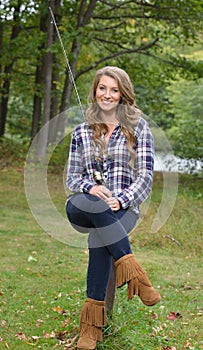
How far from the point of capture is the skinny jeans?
324 cm

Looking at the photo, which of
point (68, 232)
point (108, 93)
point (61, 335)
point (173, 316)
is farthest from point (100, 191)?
point (173, 316)

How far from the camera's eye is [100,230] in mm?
3264

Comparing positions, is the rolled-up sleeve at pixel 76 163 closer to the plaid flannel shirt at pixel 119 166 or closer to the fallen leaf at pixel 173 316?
the plaid flannel shirt at pixel 119 166

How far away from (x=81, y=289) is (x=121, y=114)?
1.87 meters

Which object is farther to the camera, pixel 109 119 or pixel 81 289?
pixel 81 289

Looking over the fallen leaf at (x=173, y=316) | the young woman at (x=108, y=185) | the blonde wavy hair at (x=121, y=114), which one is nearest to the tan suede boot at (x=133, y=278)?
the young woman at (x=108, y=185)

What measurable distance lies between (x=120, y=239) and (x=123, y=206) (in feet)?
0.77

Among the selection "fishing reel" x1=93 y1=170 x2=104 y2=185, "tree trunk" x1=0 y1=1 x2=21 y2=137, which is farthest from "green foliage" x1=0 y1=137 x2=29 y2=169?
"fishing reel" x1=93 y1=170 x2=104 y2=185

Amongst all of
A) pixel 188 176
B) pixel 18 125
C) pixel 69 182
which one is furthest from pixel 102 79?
pixel 18 125

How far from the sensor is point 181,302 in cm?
480

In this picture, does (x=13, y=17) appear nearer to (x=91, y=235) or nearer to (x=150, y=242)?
(x=150, y=242)

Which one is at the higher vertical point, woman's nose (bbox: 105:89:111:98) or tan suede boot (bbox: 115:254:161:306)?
woman's nose (bbox: 105:89:111:98)

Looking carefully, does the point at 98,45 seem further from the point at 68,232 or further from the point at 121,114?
the point at 121,114

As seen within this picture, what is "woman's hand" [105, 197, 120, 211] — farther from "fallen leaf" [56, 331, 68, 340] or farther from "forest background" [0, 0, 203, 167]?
"forest background" [0, 0, 203, 167]
